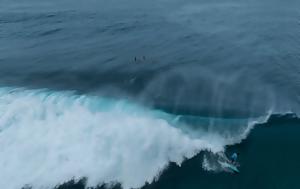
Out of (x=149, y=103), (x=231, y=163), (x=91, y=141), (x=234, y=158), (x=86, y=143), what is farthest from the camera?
(x=149, y=103)

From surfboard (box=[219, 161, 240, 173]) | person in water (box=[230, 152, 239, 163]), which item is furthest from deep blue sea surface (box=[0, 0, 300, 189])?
person in water (box=[230, 152, 239, 163])

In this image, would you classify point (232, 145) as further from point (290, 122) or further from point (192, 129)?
point (290, 122)

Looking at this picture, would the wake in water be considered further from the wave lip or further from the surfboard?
the surfboard

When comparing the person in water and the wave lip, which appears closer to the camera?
the wave lip

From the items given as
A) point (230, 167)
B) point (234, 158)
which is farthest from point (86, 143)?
point (234, 158)

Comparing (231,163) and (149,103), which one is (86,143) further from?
(231,163)

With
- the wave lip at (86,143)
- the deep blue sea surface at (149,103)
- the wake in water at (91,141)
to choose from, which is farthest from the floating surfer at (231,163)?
the wave lip at (86,143)
